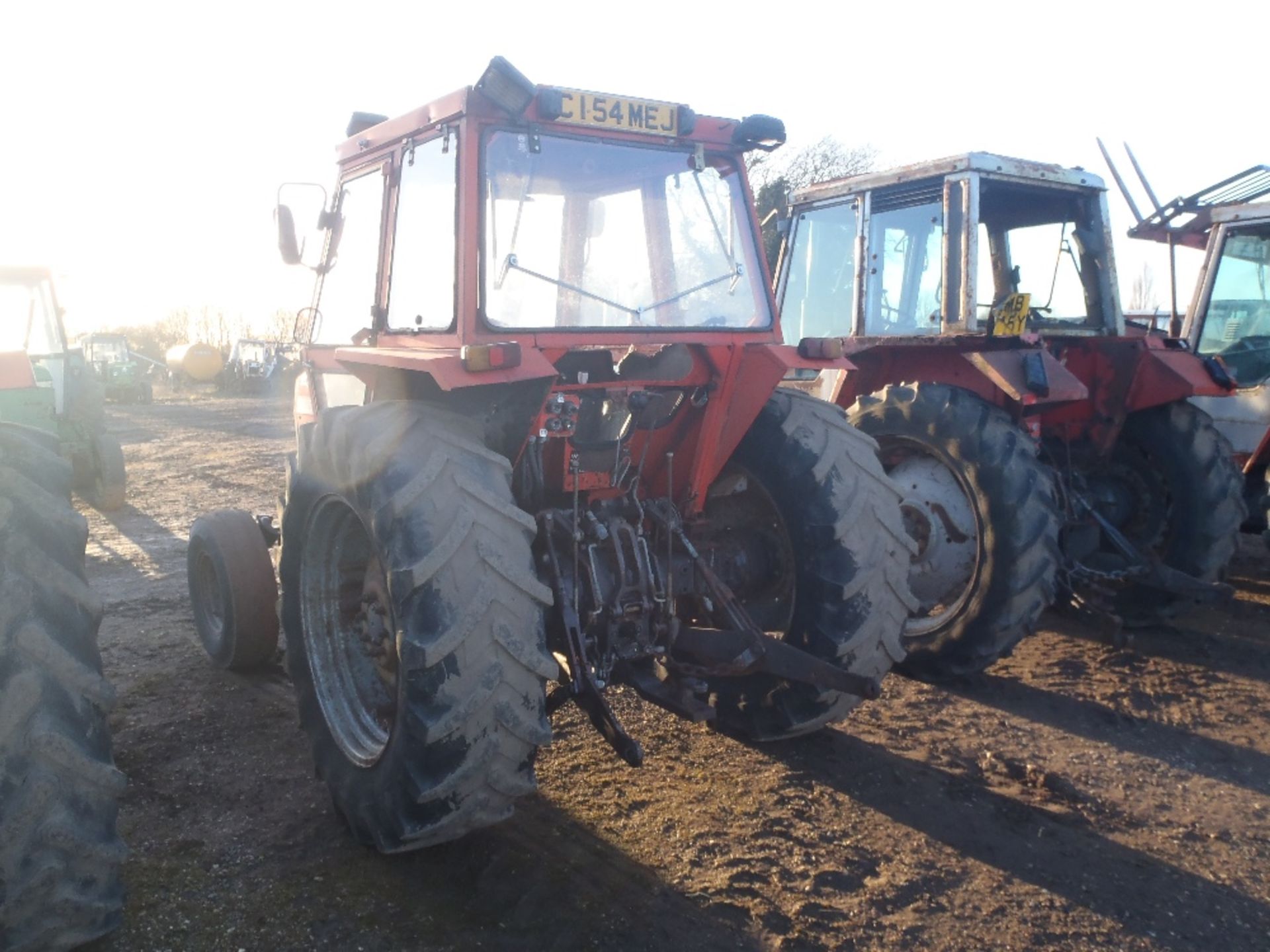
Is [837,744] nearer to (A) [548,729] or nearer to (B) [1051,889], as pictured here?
(B) [1051,889]

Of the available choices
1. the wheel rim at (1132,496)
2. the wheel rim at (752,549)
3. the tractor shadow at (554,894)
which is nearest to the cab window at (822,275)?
the wheel rim at (1132,496)

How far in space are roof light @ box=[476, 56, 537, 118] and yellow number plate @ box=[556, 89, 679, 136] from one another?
17 centimetres

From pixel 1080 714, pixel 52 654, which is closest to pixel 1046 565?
pixel 1080 714

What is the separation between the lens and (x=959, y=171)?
5.06 metres

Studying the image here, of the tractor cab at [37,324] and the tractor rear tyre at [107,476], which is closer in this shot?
the tractor cab at [37,324]

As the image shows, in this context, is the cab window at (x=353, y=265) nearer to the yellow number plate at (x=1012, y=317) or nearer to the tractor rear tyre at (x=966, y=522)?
the tractor rear tyre at (x=966, y=522)

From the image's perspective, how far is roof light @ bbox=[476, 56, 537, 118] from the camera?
10.3ft

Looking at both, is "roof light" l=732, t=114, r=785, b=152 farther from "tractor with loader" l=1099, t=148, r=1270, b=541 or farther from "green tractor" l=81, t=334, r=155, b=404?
"green tractor" l=81, t=334, r=155, b=404

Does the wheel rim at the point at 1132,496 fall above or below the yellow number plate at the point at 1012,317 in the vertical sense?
below

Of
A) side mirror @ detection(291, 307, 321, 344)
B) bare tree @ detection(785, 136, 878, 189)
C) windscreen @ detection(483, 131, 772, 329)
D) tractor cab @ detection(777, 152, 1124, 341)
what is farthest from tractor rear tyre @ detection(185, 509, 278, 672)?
bare tree @ detection(785, 136, 878, 189)

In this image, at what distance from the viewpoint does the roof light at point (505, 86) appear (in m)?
3.14

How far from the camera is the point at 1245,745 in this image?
13.4ft

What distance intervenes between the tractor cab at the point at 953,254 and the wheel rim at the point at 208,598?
11.8 feet

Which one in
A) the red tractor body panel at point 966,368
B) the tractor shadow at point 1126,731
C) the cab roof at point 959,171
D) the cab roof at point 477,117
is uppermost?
the cab roof at point 959,171
